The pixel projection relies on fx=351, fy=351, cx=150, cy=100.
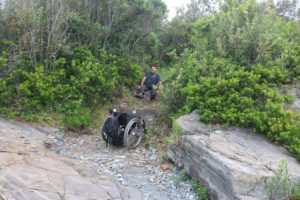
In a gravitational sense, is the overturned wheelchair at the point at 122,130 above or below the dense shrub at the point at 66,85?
below

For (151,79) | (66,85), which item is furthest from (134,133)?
(151,79)

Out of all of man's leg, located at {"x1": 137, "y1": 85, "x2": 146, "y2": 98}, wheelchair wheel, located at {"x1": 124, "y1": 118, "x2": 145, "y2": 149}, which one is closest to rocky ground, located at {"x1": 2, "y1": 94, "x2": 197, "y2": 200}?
wheelchair wheel, located at {"x1": 124, "y1": 118, "x2": 145, "y2": 149}

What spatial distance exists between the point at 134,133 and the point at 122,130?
1.72 feet

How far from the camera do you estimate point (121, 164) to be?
802 cm

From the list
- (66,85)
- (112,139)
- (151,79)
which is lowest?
(112,139)

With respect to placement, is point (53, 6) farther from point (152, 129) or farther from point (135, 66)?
point (152, 129)

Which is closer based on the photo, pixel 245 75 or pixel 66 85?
pixel 245 75

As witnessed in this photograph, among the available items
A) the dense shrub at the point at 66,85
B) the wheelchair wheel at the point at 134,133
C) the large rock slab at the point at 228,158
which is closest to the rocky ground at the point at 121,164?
the wheelchair wheel at the point at 134,133

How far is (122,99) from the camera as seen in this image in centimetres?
1219

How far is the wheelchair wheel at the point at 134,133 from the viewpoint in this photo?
8.66m

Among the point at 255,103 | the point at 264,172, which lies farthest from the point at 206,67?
the point at 264,172

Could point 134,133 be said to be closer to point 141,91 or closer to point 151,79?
point 141,91

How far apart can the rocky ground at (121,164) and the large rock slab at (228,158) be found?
1.48ft

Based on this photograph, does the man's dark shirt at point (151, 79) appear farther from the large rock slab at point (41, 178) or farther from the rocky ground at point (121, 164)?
the large rock slab at point (41, 178)
